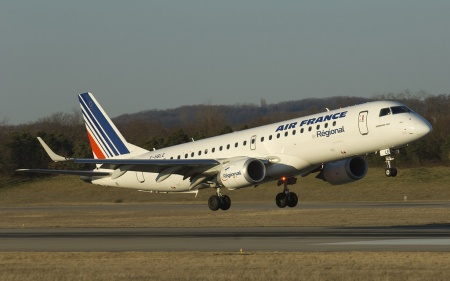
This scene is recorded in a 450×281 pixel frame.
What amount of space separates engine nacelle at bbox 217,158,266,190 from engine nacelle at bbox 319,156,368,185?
4.05 m

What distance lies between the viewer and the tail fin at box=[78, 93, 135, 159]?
58.1 metres

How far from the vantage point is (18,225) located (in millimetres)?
58250

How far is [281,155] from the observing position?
46312 mm

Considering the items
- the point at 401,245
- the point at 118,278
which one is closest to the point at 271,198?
the point at 401,245

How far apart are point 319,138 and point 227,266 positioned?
625 inches

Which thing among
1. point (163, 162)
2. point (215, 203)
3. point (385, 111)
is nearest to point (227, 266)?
point (385, 111)

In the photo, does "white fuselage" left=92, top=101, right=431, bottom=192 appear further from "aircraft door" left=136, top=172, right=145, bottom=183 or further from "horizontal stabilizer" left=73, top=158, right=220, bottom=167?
"aircraft door" left=136, top=172, right=145, bottom=183

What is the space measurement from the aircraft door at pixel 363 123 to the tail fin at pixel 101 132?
18693mm

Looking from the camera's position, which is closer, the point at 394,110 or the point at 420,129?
the point at 420,129

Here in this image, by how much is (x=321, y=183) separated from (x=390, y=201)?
23.7 meters

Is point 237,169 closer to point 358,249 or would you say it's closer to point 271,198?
point 271,198

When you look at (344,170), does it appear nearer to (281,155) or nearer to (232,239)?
(281,155)

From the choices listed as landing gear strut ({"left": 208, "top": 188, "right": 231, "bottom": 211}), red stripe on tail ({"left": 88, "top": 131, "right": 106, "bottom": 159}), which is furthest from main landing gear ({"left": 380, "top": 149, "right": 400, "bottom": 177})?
red stripe on tail ({"left": 88, "top": 131, "right": 106, "bottom": 159})

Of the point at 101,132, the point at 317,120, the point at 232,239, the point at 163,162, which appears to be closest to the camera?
the point at 232,239
